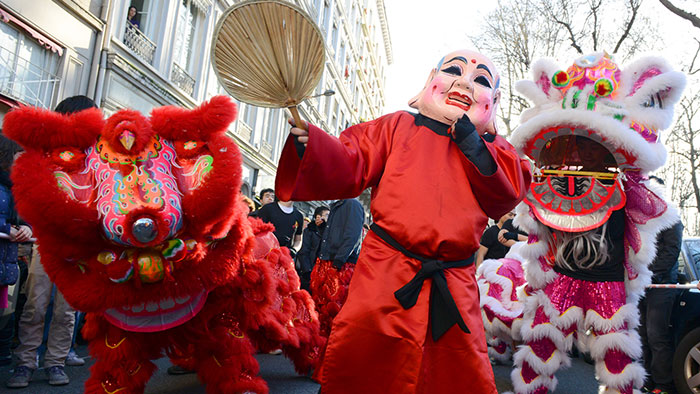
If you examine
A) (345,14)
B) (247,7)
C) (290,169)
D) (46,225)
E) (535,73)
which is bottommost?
(46,225)

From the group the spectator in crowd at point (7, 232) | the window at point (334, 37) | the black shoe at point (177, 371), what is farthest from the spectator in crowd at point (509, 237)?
the window at point (334, 37)

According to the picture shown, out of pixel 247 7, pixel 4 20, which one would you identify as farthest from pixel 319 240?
pixel 4 20

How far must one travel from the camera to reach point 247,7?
213 centimetres

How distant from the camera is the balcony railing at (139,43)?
1040 cm

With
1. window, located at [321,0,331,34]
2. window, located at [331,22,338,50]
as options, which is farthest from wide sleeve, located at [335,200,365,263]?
window, located at [331,22,338,50]

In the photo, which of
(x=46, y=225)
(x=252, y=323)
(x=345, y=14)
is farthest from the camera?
(x=345, y=14)

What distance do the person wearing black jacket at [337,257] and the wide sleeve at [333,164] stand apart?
2.70 metres

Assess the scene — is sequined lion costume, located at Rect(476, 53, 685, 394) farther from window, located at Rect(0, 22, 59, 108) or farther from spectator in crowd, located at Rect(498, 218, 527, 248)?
window, located at Rect(0, 22, 59, 108)

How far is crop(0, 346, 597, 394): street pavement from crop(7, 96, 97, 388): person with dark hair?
4.6 inches

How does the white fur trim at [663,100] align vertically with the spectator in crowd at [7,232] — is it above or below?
above

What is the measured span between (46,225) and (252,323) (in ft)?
4.07

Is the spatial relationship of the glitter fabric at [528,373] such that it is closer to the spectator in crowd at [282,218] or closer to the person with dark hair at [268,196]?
the spectator in crowd at [282,218]

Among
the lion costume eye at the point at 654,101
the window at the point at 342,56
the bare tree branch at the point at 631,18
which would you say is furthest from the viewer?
the window at the point at 342,56

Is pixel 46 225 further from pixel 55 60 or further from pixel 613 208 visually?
pixel 55 60
